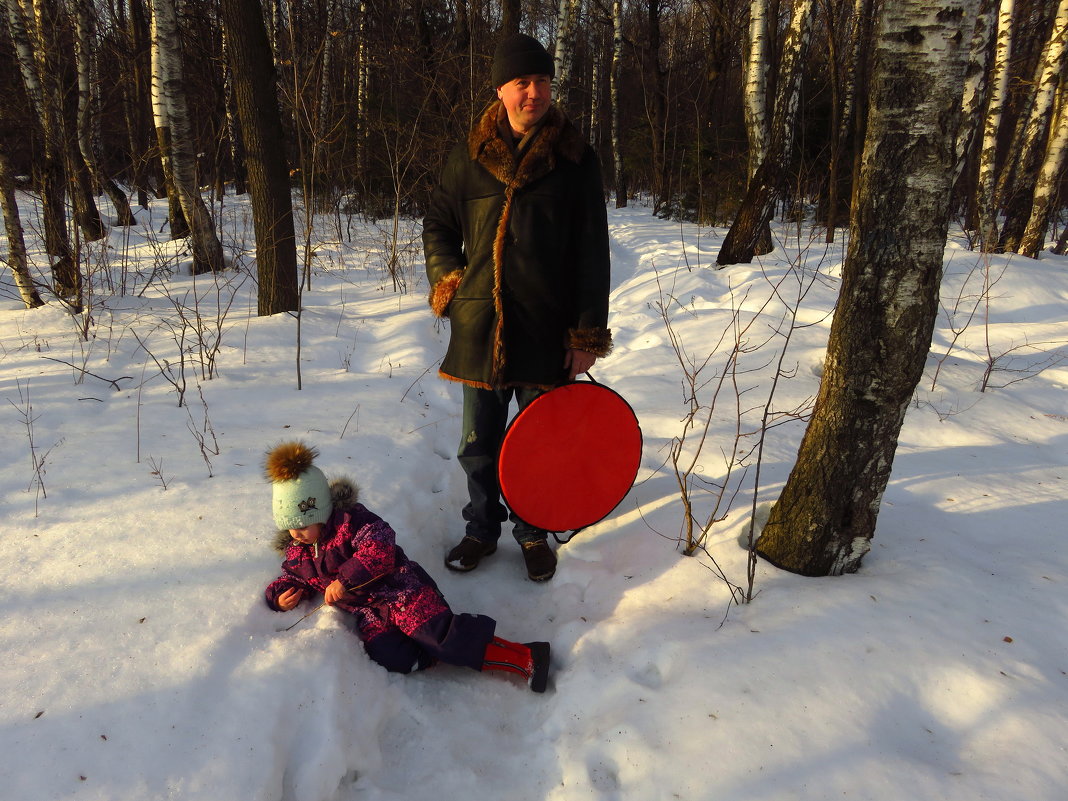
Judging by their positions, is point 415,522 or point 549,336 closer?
point 549,336

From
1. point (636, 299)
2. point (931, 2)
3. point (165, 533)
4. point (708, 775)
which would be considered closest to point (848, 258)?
point (931, 2)

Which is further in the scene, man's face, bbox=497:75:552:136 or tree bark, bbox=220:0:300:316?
tree bark, bbox=220:0:300:316

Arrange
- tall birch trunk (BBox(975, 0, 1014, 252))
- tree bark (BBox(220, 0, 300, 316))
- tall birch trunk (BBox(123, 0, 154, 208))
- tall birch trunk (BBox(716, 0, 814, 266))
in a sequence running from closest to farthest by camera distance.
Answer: tree bark (BBox(220, 0, 300, 316)), tall birch trunk (BBox(716, 0, 814, 266)), tall birch trunk (BBox(975, 0, 1014, 252)), tall birch trunk (BBox(123, 0, 154, 208))

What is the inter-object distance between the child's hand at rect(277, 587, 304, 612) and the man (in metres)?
0.92

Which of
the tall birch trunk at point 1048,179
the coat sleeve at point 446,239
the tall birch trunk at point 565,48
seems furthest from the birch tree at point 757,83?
the coat sleeve at point 446,239

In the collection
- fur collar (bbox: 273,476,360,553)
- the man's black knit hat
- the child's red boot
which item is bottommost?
the child's red boot

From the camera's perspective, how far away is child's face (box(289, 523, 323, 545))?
2.10 m

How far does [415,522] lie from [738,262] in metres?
6.46

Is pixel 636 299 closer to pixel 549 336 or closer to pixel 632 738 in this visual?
pixel 549 336

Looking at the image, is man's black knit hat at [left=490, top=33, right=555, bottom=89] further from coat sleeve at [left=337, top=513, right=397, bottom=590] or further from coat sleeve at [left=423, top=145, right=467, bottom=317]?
coat sleeve at [left=337, top=513, right=397, bottom=590]

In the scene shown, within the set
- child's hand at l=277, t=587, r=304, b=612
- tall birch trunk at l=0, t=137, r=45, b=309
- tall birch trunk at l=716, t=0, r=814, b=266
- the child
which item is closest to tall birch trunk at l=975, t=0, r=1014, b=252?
tall birch trunk at l=716, t=0, r=814, b=266

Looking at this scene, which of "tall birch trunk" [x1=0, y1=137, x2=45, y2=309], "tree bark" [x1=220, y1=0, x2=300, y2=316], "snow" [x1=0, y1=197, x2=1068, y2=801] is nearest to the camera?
"snow" [x1=0, y1=197, x2=1068, y2=801]

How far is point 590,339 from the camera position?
2402mm

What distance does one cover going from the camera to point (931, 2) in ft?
5.74
